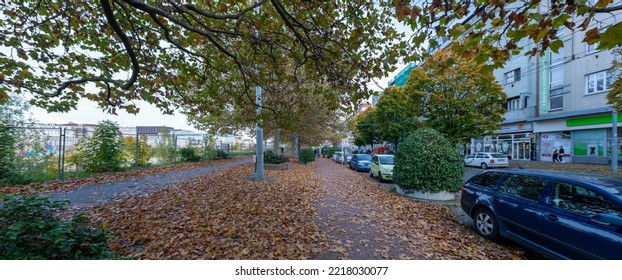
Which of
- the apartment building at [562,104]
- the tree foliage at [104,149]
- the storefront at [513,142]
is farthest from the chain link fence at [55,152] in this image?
the storefront at [513,142]

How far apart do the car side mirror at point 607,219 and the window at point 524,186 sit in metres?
0.78

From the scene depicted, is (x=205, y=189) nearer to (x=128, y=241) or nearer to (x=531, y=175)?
(x=128, y=241)

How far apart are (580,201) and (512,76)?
2942 cm

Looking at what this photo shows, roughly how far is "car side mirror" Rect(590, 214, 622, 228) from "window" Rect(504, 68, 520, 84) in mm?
29433

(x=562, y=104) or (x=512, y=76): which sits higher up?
(x=512, y=76)

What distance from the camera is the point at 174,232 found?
4277 millimetres

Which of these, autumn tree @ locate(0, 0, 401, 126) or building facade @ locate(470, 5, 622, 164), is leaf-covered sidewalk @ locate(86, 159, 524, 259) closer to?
autumn tree @ locate(0, 0, 401, 126)

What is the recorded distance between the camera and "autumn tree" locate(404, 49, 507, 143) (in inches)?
616

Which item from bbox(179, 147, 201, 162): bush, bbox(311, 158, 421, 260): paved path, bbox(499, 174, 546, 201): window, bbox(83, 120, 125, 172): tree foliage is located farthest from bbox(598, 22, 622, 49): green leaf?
bbox(179, 147, 201, 162): bush

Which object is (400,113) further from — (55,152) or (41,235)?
(41,235)

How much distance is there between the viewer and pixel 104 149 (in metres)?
10.6

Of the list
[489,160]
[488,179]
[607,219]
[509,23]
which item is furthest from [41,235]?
[489,160]

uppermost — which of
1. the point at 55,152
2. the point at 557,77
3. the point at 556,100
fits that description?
the point at 557,77

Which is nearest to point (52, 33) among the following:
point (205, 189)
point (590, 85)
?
point (205, 189)
